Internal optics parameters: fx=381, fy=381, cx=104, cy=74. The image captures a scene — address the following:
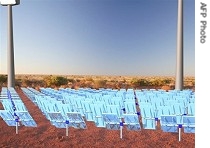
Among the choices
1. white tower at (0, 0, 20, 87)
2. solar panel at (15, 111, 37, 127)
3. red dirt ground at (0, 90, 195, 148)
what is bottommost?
red dirt ground at (0, 90, 195, 148)

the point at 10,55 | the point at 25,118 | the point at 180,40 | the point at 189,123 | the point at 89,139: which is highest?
the point at 180,40

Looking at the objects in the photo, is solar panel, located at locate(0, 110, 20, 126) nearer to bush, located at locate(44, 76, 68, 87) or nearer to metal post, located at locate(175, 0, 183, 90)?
metal post, located at locate(175, 0, 183, 90)

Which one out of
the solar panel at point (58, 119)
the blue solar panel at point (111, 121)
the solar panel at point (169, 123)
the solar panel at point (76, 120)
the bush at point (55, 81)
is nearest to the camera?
the solar panel at point (169, 123)

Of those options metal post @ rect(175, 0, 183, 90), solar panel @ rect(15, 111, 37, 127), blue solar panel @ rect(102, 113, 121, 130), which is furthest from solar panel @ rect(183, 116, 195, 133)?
metal post @ rect(175, 0, 183, 90)

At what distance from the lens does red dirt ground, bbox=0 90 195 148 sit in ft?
24.5

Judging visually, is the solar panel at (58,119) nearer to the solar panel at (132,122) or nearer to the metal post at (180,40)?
the solar panel at (132,122)

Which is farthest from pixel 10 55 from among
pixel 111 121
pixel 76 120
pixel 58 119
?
pixel 111 121

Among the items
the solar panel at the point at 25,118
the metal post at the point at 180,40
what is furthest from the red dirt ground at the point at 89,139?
the metal post at the point at 180,40

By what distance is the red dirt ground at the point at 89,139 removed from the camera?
7.48m

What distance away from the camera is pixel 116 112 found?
8.59 m

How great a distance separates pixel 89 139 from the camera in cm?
803

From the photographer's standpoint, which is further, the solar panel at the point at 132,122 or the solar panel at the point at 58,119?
the solar panel at the point at 58,119

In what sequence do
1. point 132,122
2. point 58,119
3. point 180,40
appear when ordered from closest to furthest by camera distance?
point 132,122
point 58,119
point 180,40

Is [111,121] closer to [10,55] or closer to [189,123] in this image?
[189,123]
